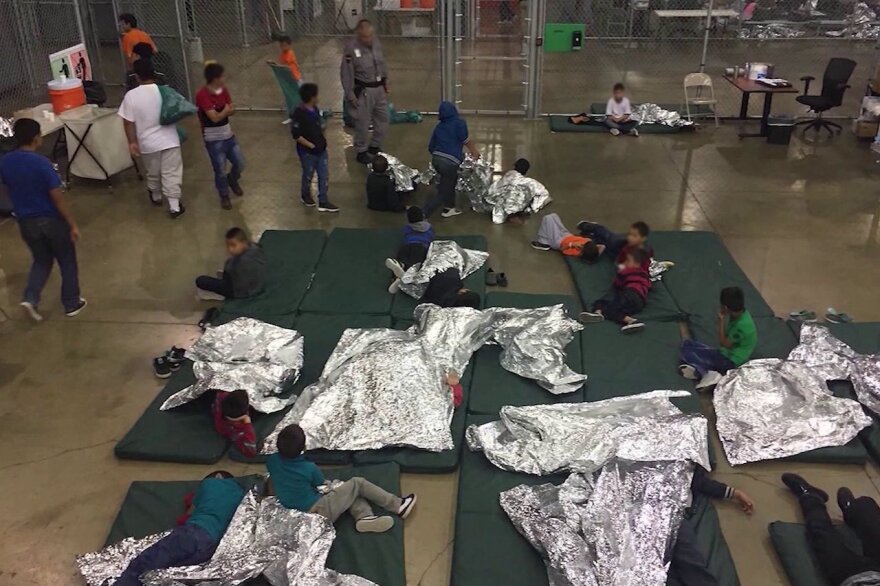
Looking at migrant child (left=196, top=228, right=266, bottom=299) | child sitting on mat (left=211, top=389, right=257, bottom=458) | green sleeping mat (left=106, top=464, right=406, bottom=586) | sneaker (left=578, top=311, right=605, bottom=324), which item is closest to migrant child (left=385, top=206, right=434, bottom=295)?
migrant child (left=196, top=228, right=266, bottom=299)

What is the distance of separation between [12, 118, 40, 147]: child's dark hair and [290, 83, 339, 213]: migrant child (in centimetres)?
268

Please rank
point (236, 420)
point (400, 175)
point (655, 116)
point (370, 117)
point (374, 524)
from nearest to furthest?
point (374, 524) < point (236, 420) < point (400, 175) < point (370, 117) < point (655, 116)

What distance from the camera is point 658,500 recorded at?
424cm

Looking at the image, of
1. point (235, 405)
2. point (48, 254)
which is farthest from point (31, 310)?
point (235, 405)

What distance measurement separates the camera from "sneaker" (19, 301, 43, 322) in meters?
6.36

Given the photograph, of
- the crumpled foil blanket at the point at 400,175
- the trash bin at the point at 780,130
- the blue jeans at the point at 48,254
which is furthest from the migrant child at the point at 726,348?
the trash bin at the point at 780,130

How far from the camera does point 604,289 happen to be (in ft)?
21.9

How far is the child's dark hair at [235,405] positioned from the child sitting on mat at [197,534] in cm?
43

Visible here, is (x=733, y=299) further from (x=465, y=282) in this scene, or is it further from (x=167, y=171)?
(x=167, y=171)

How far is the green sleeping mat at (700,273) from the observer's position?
6430 millimetres

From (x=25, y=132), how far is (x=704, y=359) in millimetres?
5388

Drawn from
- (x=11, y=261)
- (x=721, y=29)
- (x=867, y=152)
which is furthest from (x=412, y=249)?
(x=721, y=29)

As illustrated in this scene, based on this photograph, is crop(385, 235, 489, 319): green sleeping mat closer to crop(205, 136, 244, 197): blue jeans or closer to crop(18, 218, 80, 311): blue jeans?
crop(205, 136, 244, 197): blue jeans

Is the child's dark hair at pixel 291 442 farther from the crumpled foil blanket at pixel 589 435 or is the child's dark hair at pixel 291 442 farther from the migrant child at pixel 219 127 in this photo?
the migrant child at pixel 219 127
